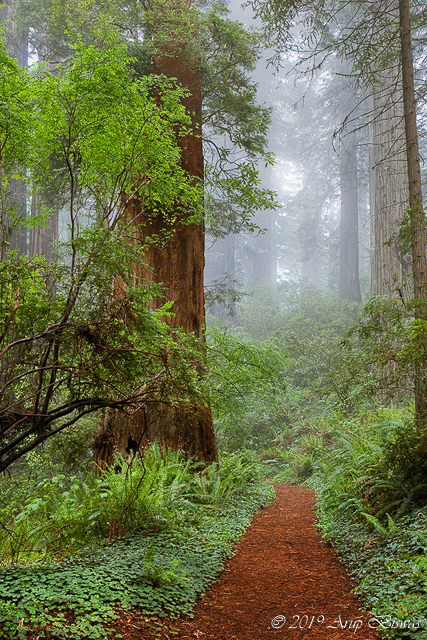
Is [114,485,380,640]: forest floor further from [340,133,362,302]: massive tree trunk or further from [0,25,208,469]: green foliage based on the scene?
[340,133,362,302]: massive tree trunk

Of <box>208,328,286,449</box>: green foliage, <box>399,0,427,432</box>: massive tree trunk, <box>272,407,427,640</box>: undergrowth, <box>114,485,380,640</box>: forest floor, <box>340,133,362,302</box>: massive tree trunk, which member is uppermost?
<box>340,133,362,302</box>: massive tree trunk

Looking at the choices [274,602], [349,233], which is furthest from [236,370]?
[349,233]

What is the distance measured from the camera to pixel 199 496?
5.81m

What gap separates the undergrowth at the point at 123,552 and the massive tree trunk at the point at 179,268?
44 cm

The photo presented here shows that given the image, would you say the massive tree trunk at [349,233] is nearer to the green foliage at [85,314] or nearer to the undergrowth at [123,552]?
the undergrowth at [123,552]

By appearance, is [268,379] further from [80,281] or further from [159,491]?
[80,281]

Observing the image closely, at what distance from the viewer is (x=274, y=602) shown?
3619 millimetres

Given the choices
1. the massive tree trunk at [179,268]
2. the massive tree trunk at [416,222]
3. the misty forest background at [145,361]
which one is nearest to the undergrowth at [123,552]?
the misty forest background at [145,361]

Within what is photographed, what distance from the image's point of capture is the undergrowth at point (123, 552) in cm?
269

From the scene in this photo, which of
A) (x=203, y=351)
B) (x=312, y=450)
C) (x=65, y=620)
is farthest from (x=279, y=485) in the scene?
(x=65, y=620)

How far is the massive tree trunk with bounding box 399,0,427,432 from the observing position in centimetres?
484

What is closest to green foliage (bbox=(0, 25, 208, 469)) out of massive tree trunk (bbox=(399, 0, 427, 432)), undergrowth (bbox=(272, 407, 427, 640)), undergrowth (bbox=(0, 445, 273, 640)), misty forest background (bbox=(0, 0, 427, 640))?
misty forest background (bbox=(0, 0, 427, 640))

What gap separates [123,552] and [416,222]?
4701 mm

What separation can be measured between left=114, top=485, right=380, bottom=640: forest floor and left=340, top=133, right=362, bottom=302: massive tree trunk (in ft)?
58.4
